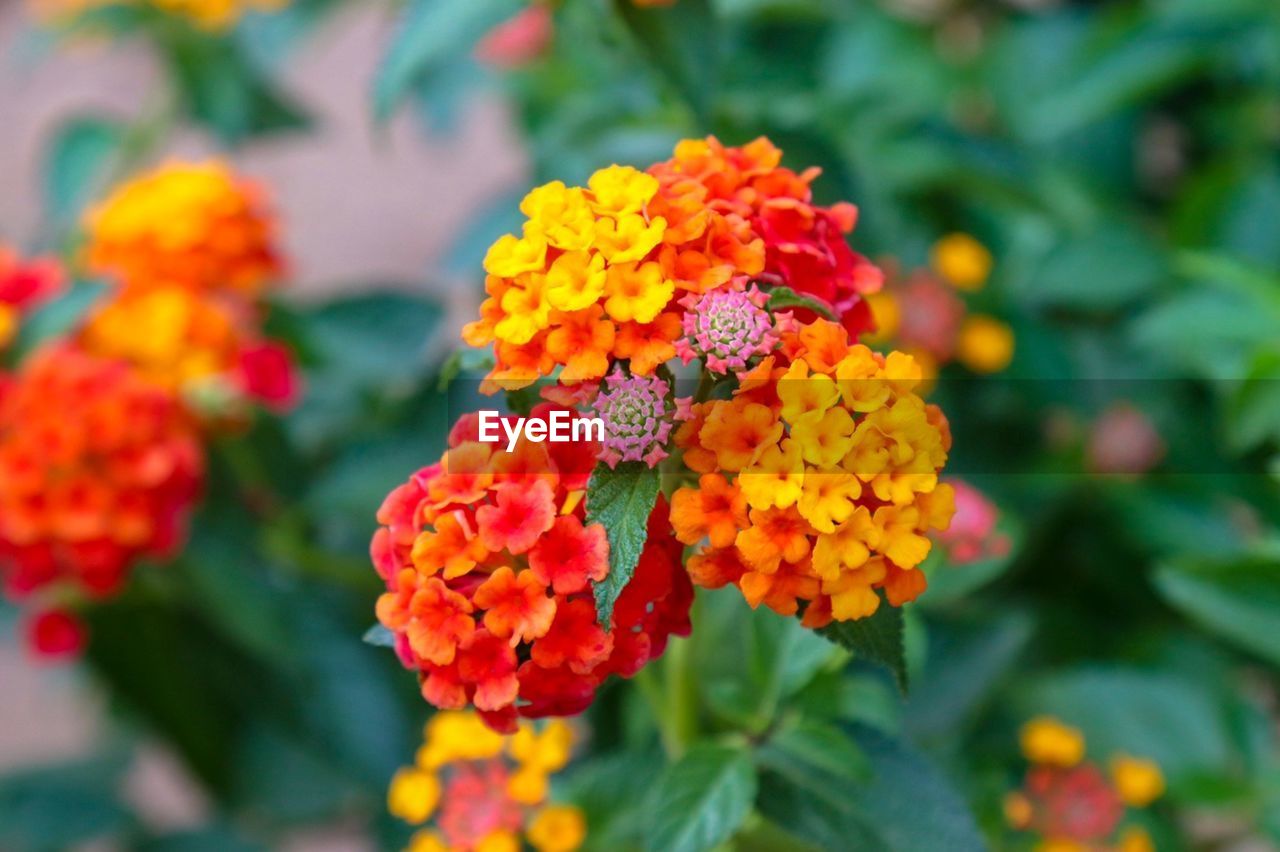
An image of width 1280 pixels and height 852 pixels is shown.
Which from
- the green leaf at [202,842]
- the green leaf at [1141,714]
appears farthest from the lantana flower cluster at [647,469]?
the green leaf at [202,842]

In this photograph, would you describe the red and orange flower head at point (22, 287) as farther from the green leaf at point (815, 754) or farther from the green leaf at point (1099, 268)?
the green leaf at point (1099, 268)

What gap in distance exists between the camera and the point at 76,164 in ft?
4.63

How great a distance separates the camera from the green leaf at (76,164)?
1.39 metres

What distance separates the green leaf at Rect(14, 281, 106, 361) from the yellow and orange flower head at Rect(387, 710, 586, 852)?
1.55 feet

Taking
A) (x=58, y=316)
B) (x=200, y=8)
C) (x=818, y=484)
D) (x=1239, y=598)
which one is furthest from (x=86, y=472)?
(x=1239, y=598)

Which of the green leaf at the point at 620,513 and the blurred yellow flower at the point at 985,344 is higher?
the green leaf at the point at 620,513

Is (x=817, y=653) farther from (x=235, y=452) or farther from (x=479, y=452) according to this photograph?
(x=235, y=452)

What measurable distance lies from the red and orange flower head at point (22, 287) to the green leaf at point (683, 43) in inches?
20.0

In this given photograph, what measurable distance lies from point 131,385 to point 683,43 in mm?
452

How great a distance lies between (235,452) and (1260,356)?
0.78m

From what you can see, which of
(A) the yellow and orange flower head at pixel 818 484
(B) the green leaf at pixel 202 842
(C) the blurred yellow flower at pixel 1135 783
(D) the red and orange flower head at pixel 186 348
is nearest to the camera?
(A) the yellow and orange flower head at pixel 818 484

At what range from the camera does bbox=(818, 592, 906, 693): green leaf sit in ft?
1.60

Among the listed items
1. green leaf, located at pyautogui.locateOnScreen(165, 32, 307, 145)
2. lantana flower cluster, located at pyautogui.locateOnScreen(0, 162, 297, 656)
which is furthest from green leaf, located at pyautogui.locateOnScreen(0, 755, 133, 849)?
green leaf, located at pyautogui.locateOnScreen(165, 32, 307, 145)

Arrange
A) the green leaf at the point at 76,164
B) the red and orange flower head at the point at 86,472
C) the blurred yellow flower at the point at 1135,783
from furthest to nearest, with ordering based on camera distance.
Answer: the green leaf at the point at 76,164 → the red and orange flower head at the point at 86,472 → the blurred yellow flower at the point at 1135,783
